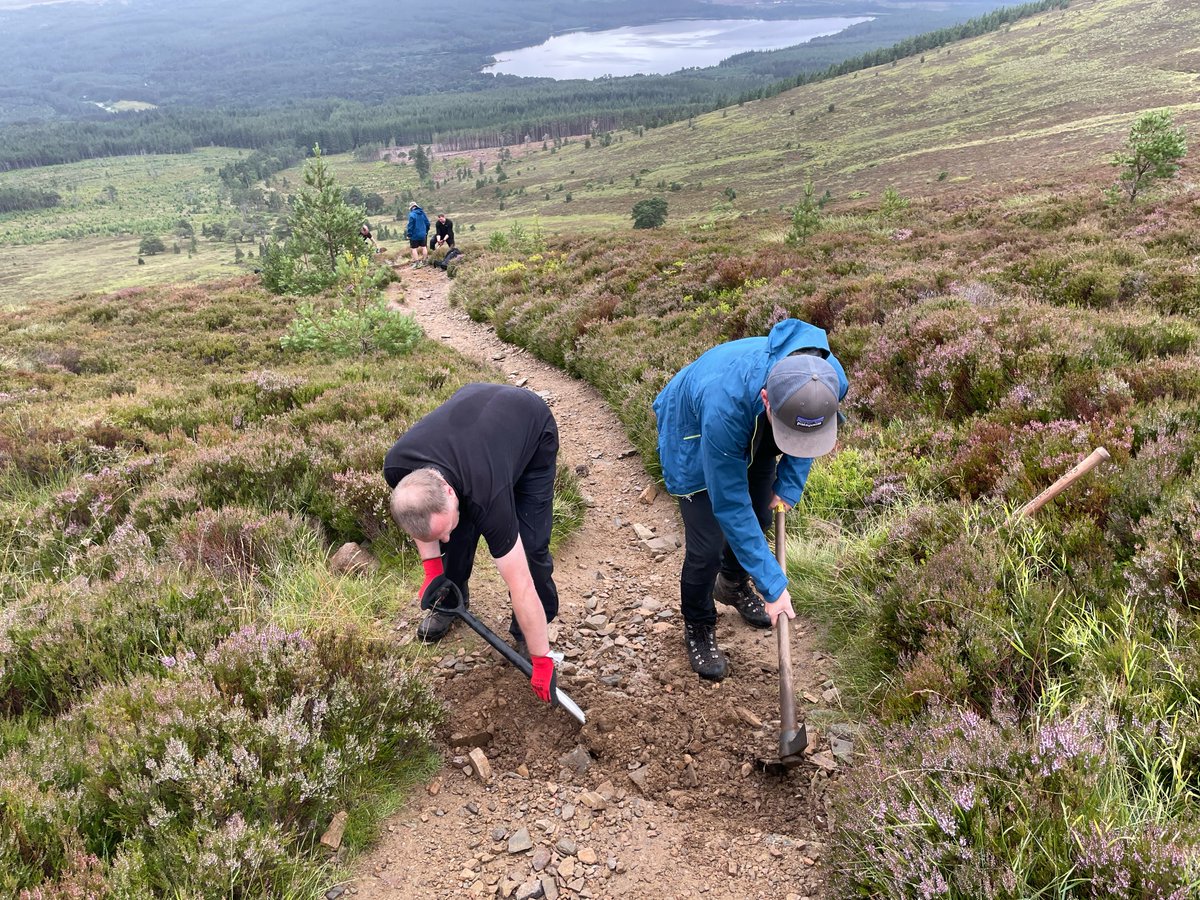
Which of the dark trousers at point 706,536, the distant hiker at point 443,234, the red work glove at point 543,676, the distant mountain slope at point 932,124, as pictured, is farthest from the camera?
the distant mountain slope at point 932,124

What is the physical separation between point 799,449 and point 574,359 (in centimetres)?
800

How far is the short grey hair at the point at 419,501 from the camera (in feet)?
10.2

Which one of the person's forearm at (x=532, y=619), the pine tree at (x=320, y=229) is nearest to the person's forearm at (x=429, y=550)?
the person's forearm at (x=532, y=619)

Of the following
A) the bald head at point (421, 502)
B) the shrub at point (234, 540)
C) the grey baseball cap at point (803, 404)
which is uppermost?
the grey baseball cap at point (803, 404)

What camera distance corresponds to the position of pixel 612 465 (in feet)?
25.5

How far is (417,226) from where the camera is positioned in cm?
2455

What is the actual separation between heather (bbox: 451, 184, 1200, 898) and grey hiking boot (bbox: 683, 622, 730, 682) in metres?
0.74

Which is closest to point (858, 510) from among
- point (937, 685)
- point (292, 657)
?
point (937, 685)

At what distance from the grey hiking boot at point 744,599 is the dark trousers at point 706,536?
1.97ft

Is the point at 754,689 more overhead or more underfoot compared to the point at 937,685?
more underfoot

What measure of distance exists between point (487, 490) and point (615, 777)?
1809 millimetres

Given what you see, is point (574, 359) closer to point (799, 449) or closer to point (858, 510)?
point (858, 510)

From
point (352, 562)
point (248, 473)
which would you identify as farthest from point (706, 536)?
point (248, 473)

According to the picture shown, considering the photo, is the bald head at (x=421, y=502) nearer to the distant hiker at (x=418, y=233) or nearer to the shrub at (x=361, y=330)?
the shrub at (x=361, y=330)
